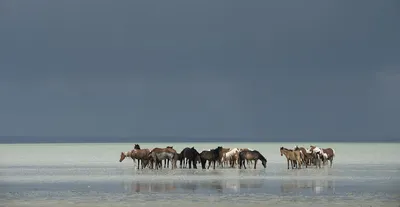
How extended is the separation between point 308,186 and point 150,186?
10.2 feet

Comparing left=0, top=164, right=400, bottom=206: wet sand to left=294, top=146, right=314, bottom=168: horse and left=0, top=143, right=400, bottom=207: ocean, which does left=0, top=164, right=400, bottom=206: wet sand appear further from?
left=294, top=146, right=314, bottom=168: horse

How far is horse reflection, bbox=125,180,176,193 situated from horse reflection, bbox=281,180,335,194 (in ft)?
7.24

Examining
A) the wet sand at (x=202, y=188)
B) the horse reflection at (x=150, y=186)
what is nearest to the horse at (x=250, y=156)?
the wet sand at (x=202, y=188)

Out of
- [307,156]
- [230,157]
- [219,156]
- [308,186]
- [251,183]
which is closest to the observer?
[308,186]

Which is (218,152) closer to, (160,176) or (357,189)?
(160,176)

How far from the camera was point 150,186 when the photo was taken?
19422mm

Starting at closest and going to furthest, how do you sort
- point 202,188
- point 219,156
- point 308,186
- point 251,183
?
point 202,188, point 308,186, point 251,183, point 219,156

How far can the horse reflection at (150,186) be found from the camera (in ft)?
59.8

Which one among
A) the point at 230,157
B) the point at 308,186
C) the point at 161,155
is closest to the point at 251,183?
the point at 308,186

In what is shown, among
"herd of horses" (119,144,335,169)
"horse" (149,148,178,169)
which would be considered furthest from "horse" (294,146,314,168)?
"horse" (149,148,178,169)

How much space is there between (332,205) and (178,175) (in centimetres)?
935

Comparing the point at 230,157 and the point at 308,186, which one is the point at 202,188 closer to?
the point at 308,186

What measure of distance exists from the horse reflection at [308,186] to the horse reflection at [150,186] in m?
2.21

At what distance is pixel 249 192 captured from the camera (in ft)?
58.2
